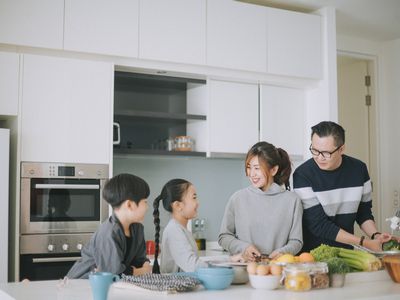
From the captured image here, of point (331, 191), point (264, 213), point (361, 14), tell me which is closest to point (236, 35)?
point (361, 14)

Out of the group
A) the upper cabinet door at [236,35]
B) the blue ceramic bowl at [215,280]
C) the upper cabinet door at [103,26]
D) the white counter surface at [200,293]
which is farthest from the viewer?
the upper cabinet door at [236,35]

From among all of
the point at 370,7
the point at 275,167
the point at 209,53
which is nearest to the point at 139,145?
the point at 209,53

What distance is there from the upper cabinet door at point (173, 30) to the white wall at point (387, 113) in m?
1.94

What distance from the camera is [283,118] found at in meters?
4.61

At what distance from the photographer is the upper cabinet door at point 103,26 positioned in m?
3.65

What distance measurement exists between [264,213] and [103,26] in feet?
5.64

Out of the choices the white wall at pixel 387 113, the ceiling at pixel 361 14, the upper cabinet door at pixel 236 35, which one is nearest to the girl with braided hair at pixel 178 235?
the upper cabinet door at pixel 236 35

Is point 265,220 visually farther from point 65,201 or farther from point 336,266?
point 65,201

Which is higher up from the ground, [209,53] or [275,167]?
[209,53]

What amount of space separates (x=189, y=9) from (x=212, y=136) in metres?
0.89

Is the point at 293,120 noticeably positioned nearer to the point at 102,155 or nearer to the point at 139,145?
the point at 139,145

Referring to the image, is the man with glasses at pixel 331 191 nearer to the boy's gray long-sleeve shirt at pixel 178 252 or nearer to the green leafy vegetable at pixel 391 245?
the green leafy vegetable at pixel 391 245

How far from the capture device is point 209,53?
4145 mm

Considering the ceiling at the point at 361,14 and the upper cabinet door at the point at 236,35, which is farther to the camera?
the ceiling at the point at 361,14
